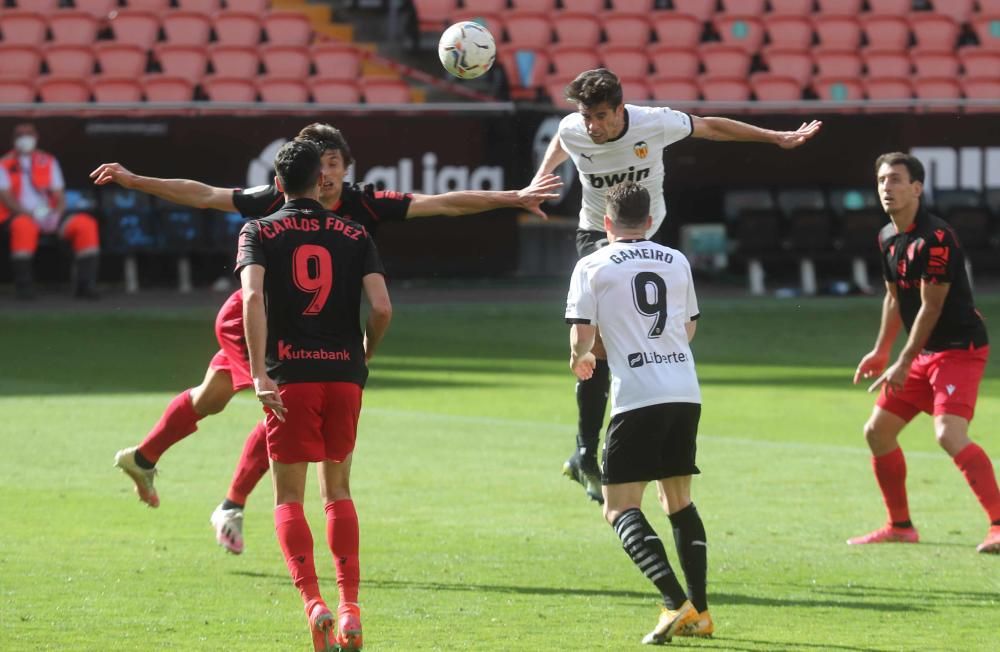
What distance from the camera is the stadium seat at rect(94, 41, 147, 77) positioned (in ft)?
71.9

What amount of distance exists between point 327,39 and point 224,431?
39.5ft

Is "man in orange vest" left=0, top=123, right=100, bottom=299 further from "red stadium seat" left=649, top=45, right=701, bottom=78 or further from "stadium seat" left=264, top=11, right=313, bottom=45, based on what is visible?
"red stadium seat" left=649, top=45, right=701, bottom=78

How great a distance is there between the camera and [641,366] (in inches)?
259

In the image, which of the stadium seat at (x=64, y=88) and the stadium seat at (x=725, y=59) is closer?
the stadium seat at (x=64, y=88)

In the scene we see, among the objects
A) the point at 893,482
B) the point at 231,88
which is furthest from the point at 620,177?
the point at 231,88

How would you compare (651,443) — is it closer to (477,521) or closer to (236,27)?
(477,521)

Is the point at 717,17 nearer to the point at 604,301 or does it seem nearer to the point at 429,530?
the point at 429,530

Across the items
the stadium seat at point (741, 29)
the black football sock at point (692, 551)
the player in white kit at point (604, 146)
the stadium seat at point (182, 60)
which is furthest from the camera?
the stadium seat at point (741, 29)

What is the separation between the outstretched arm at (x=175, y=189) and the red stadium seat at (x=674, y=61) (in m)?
16.5

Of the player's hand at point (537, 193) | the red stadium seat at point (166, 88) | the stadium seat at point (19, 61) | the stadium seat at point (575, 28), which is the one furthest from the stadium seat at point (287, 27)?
the player's hand at point (537, 193)

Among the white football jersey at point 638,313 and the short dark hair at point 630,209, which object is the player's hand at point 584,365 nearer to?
the white football jersey at point 638,313

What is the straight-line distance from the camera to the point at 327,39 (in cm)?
2353

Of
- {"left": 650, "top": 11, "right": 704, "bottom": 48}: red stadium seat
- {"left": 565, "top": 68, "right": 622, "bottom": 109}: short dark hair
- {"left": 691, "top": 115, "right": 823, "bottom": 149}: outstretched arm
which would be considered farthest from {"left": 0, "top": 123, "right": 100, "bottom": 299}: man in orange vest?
{"left": 565, "top": 68, "right": 622, "bottom": 109}: short dark hair

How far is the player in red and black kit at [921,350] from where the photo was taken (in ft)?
27.7
